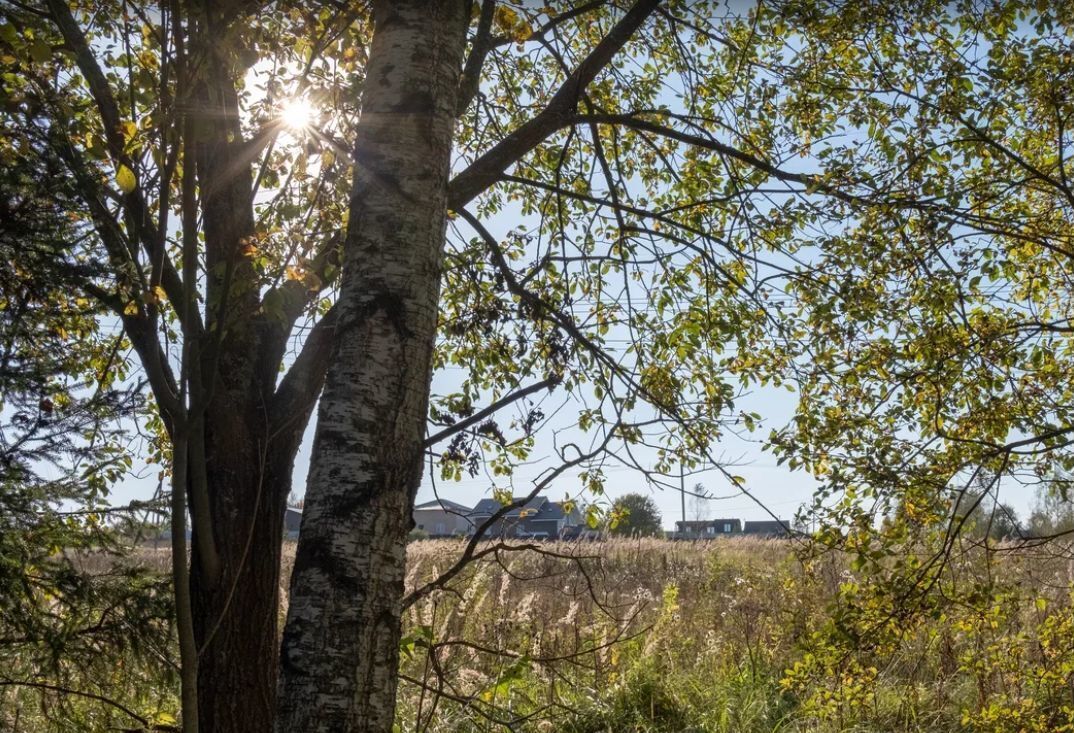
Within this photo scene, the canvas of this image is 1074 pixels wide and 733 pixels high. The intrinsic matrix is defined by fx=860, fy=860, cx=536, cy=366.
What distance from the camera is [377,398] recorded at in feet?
6.66

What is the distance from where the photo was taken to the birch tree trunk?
1868 millimetres

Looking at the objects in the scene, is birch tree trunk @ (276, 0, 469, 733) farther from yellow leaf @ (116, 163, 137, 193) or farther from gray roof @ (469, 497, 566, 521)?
gray roof @ (469, 497, 566, 521)

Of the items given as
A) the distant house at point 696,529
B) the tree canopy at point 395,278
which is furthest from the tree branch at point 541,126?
the distant house at point 696,529

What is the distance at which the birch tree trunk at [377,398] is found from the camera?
6.13 feet

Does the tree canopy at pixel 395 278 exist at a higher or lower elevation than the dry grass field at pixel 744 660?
higher

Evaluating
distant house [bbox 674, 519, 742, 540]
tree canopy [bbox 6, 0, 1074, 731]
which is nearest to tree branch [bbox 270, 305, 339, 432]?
tree canopy [bbox 6, 0, 1074, 731]

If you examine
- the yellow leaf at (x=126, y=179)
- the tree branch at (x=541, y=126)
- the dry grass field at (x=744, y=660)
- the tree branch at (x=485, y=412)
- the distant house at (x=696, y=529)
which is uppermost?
the tree branch at (x=541, y=126)

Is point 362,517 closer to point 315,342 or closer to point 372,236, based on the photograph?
point 372,236

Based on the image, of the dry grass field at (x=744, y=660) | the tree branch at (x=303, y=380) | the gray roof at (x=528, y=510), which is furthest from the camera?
the dry grass field at (x=744, y=660)

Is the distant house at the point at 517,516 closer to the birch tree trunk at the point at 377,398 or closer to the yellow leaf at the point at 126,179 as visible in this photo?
the birch tree trunk at the point at 377,398

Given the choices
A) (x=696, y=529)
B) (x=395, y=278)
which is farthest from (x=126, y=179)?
(x=696, y=529)

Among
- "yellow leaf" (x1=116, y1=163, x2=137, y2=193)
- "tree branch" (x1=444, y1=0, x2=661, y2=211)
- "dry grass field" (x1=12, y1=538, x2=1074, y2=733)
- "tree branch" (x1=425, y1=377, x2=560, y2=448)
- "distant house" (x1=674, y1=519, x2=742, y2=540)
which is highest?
"tree branch" (x1=444, y1=0, x2=661, y2=211)

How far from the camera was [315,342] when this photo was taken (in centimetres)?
320

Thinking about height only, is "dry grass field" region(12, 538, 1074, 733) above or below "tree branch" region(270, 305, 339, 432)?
below
